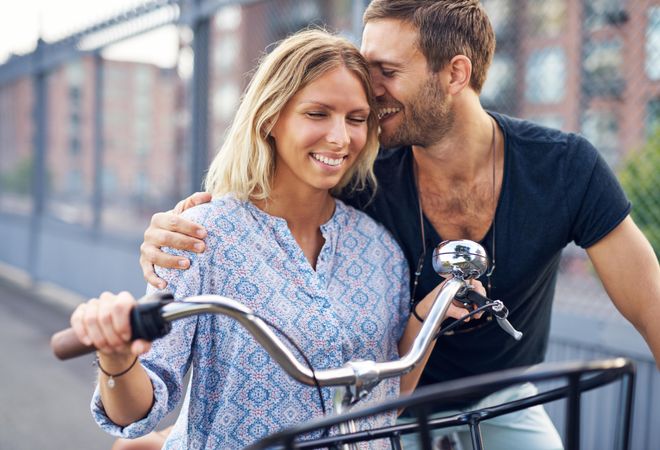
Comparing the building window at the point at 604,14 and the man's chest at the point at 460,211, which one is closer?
the man's chest at the point at 460,211

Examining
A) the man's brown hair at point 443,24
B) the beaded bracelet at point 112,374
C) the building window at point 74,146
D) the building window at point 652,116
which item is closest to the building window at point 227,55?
the building window at point 74,146

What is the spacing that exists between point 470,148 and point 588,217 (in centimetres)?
45

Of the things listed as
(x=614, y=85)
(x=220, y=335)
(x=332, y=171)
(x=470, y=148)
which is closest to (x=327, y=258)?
(x=332, y=171)

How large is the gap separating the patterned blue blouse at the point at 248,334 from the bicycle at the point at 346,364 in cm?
34

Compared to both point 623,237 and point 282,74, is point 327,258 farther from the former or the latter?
point 623,237

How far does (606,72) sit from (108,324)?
503 cm

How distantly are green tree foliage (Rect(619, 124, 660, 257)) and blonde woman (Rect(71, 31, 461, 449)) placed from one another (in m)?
2.35

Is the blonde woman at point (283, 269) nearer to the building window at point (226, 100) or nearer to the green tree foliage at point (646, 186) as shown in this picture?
the green tree foliage at point (646, 186)

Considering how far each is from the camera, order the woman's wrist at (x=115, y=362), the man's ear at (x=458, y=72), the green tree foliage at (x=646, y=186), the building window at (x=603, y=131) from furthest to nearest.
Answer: the building window at (x=603, y=131) < the green tree foliage at (x=646, y=186) < the man's ear at (x=458, y=72) < the woman's wrist at (x=115, y=362)

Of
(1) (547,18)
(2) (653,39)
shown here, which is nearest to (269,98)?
(2) (653,39)

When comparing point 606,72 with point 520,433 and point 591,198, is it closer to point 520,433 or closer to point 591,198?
point 591,198

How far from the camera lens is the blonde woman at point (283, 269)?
178 centimetres

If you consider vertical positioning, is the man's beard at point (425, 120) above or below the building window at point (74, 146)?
above

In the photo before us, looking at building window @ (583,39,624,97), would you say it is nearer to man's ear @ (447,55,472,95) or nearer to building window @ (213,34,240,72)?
man's ear @ (447,55,472,95)
